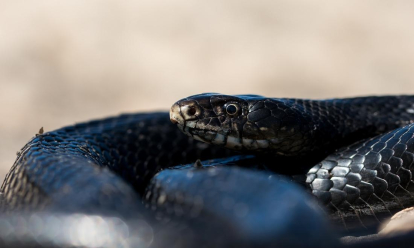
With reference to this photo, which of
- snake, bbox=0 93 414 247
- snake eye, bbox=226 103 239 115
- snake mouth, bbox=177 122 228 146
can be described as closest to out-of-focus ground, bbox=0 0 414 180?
snake, bbox=0 93 414 247

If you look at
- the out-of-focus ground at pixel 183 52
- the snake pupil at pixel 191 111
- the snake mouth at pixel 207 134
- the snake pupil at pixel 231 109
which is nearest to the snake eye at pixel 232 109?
the snake pupil at pixel 231 109

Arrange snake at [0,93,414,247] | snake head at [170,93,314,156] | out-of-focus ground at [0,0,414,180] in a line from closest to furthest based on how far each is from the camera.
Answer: snake at [0,93,414,247], snake head at [170,93,314,156], out-of-focus ground at [0,0,414,180]

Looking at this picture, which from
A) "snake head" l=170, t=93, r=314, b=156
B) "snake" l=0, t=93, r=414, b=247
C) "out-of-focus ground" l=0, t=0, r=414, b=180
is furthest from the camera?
"out-of-focus ground" l=0, t=0, r=414, b=180

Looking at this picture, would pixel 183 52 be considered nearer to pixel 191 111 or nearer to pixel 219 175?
pixel 191 111

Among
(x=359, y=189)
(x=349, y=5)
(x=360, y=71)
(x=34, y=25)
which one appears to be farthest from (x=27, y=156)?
(x=349, y=5)

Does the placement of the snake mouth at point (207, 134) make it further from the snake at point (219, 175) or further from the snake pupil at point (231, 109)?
the snake pupil at point (231, 109)

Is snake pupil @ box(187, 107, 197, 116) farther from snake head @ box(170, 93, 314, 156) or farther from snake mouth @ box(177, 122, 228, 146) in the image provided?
snake mouth @ box(177, 122, 228, 146)

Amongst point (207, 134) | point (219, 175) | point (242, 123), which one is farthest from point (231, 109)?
point (219, 175)
